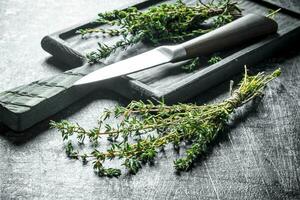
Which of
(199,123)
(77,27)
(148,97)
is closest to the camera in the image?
(199,123)

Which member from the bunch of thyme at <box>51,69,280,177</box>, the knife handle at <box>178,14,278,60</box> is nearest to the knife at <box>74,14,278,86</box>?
the knife handle at <box>178,14,278,60</box>

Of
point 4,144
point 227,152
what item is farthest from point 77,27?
point 227,152

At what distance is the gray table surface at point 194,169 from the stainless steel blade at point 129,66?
0.07 meters

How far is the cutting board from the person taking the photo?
50.5 inches

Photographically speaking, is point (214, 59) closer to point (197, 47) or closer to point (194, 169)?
point (197, 47)

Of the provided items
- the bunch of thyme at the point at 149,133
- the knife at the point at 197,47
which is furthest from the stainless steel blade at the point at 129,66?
the bunch of thyme at the point at 149,133

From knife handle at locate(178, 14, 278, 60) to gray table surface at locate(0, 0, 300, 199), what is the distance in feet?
0.33

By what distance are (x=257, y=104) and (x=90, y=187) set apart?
502 millimetres

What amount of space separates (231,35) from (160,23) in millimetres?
203

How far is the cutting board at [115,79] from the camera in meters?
1.28

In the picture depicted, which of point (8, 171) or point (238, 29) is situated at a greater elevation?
point (238, 29)

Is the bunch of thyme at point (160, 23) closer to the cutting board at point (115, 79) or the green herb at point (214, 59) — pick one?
the cutting board at point (115, 79)

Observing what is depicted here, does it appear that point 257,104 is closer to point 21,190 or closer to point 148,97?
point 148,97

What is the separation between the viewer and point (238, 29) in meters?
1.56
